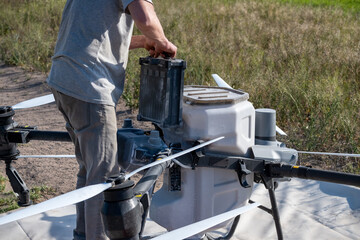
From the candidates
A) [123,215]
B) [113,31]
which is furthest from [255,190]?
[123,215]

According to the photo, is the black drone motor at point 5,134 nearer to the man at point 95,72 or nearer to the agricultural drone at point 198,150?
the man at point 95,72

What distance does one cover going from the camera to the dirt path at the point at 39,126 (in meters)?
3.94

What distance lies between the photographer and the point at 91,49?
7.39 ft

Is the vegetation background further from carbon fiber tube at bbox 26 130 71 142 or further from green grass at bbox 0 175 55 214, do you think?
carbon fiber tube at bbox 26 130 71 142

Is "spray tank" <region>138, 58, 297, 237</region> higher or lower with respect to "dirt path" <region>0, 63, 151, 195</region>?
higher

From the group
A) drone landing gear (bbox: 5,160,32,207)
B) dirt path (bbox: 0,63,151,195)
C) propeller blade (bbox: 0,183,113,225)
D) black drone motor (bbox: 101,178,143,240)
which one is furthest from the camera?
dirt path (bbox: 0,63,151,195)

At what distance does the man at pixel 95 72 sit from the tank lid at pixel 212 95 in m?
0.23

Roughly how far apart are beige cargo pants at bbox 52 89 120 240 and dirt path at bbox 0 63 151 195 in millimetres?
1365

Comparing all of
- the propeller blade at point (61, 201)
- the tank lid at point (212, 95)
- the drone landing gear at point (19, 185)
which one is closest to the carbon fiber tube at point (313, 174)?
the tank lid at point (212, 95)

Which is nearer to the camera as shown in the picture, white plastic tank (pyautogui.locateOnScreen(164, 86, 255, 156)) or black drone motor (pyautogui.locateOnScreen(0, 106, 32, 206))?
white plastic tank (pyautogui.locateOnScreen(164, 86, 255, 156))

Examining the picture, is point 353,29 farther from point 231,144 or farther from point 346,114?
point 231,144

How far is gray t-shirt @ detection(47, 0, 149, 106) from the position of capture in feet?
7.37

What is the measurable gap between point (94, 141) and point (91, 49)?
41cm

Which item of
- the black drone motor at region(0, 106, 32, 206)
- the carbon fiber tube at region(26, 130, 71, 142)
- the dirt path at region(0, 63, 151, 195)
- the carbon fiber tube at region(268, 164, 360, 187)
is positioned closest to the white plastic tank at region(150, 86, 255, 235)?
the carbon fiber tube at region(268, 164, 360, 187)
